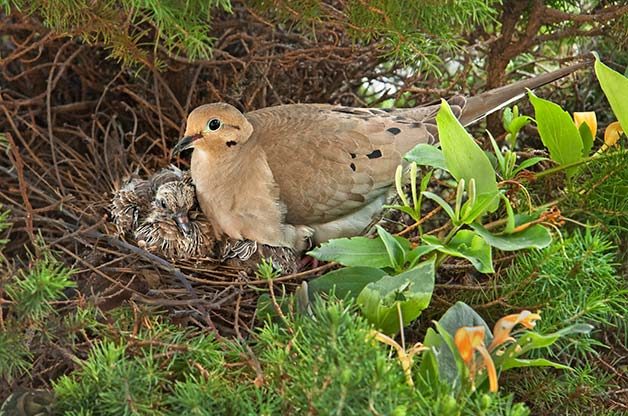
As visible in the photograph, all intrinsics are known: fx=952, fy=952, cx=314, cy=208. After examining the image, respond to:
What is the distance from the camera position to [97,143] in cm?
172

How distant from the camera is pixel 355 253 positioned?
3.82ft

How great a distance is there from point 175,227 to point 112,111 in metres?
0.31

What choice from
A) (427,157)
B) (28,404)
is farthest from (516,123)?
(28,404)

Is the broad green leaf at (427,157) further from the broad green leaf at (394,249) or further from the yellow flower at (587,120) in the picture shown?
the yellow flower at (587,120)

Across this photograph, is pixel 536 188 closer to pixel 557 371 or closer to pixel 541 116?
pixel 541 116

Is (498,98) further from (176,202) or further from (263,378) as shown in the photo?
(263,378)

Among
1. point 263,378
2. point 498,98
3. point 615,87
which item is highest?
point 615,87

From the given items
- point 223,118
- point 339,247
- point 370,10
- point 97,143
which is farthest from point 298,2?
point 97,143

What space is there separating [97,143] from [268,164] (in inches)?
12.9

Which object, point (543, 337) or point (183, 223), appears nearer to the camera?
point (543, 337)

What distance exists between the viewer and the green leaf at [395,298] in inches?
41.8

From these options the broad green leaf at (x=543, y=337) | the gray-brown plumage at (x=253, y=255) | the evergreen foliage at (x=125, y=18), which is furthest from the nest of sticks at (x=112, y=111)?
the broad green leaf at (x=543, y=337)

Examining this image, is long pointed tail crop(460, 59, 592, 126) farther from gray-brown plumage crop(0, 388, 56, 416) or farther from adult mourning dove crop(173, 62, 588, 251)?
gray-brown plumage crop(0, 388, 56, 416)

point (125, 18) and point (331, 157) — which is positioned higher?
point (125, 18)
